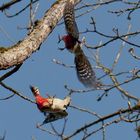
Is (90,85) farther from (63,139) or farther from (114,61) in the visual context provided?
(114,61)

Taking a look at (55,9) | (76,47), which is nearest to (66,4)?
(55,9)

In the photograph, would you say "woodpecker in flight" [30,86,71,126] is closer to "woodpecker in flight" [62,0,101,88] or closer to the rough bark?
"woodpecker in flight" [62,0,101,88]

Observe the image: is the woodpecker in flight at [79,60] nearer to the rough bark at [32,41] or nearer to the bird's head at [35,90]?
the rough bark at [32,41]

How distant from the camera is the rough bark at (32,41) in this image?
8.59 feet

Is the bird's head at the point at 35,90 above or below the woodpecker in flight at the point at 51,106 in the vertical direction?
above

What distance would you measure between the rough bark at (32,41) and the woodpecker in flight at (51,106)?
0.32 meters

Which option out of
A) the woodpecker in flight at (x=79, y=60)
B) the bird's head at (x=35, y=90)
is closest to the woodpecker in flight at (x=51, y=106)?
the bird's head at (x=35, y=90)

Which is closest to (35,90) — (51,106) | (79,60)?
(51,106)

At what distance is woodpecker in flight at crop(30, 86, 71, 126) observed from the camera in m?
2.93

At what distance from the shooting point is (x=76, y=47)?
283 centimetres

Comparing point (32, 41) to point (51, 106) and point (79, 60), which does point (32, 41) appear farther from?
point (51, 106)

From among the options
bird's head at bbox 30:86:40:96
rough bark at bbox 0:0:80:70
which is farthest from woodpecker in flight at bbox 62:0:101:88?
bird's head at bbox 30:86:40:96

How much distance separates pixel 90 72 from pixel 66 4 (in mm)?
583

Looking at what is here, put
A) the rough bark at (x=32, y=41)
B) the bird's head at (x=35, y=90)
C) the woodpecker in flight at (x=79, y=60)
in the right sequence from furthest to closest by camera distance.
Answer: the bird's head at (x=35, y=90) < the woodpecker in flight at (x=79, y=60) < the rough bark at (x=32, y=41)
